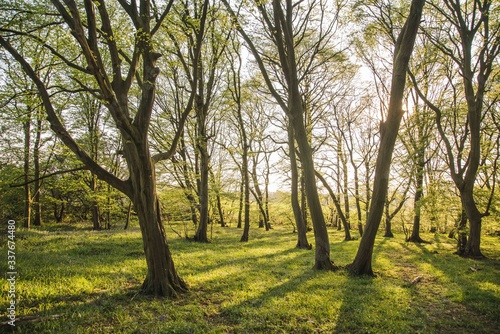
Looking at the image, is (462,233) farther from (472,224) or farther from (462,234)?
(472,224)

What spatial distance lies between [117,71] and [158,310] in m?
5.13

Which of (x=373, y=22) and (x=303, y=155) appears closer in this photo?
(x=303, y=155)

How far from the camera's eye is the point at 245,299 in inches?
220

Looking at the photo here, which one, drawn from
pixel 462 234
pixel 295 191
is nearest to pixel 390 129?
pixel 295 191

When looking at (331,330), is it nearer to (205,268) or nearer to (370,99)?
(205,268)

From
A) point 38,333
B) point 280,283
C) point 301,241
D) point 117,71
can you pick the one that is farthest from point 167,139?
point 38,333

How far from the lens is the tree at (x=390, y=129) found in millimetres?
6771

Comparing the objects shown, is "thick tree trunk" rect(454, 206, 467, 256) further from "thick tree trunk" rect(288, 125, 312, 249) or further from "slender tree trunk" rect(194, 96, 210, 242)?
"slender tree trunk" rect(194, 96, 210, 242)

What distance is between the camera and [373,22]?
12.9 m

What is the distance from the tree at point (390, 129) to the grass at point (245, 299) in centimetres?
97

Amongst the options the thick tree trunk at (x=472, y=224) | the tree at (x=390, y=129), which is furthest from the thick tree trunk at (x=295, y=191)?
the thick tree trunk at (x=472, y=224)

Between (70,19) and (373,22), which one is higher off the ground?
(373,22)

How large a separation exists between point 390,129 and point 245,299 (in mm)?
6091

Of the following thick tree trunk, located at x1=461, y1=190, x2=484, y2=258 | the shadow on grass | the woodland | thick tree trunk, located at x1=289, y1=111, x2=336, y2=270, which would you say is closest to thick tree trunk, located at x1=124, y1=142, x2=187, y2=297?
the woodland
